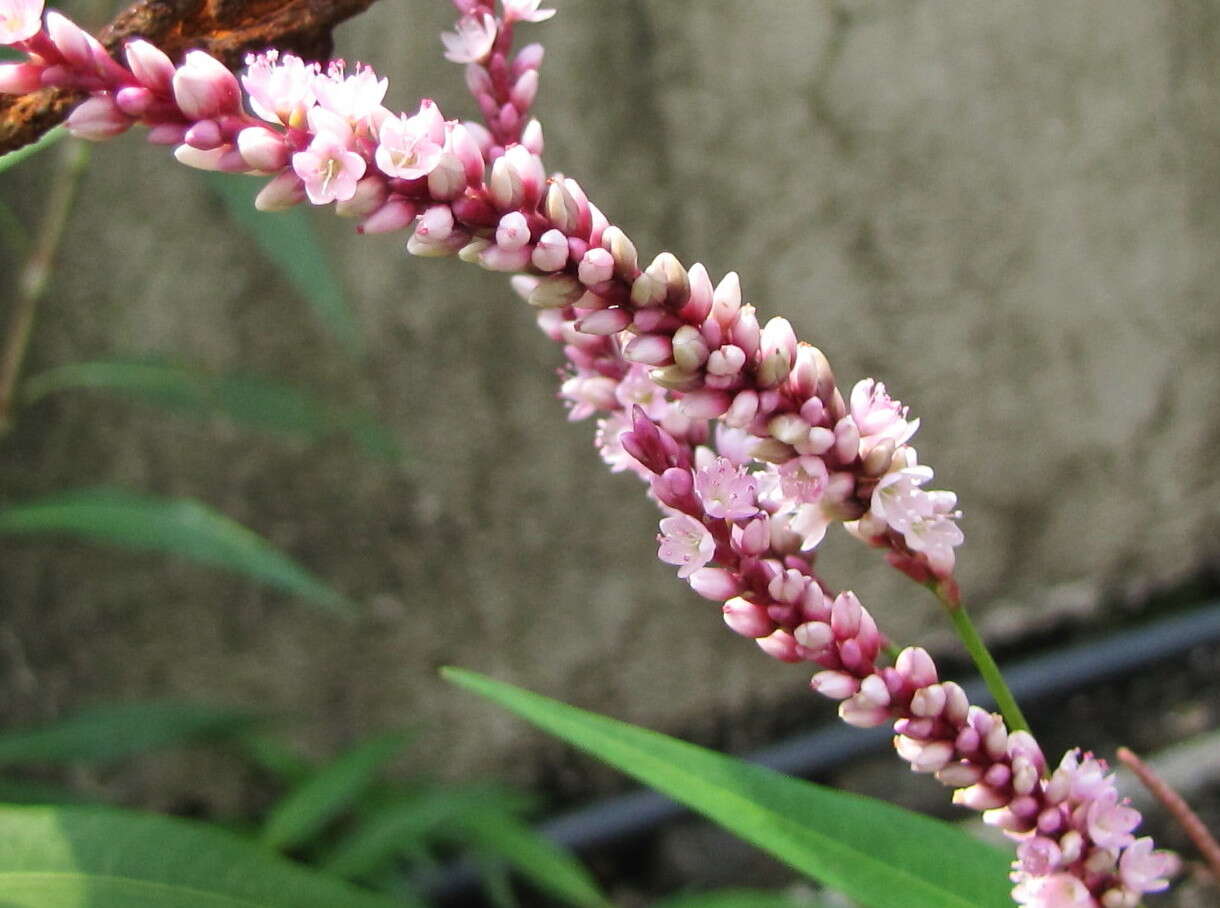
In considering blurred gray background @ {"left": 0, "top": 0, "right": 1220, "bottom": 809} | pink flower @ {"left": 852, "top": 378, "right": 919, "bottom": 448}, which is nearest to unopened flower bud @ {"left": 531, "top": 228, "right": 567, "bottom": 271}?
pink flower @ {"left": 852, "top": 378, "right": 919, "bottom": 448}

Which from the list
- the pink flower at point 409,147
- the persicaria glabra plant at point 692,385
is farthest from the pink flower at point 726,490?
the pink flower at point 409,147

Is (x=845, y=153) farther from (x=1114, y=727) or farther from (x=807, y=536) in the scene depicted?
(x=807, y=536)

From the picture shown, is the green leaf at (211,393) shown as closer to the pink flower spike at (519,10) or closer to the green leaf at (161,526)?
the green leaf at (161,526)

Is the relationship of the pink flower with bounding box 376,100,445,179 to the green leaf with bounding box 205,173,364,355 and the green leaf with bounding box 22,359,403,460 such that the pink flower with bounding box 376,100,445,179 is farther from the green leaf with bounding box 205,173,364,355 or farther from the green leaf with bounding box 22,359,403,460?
the green leaf with bounding box 22,359,403,460

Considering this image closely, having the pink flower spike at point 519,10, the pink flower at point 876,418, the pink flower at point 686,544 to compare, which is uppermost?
the pink flower spike at point 519,10

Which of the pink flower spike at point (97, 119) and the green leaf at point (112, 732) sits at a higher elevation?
the pink flower spike at point (97, 119)

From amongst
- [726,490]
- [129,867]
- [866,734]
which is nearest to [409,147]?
[726,490]

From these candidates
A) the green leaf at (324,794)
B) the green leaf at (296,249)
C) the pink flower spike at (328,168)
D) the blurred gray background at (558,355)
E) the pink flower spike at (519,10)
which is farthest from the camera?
the blurred gray background at (558,355)
